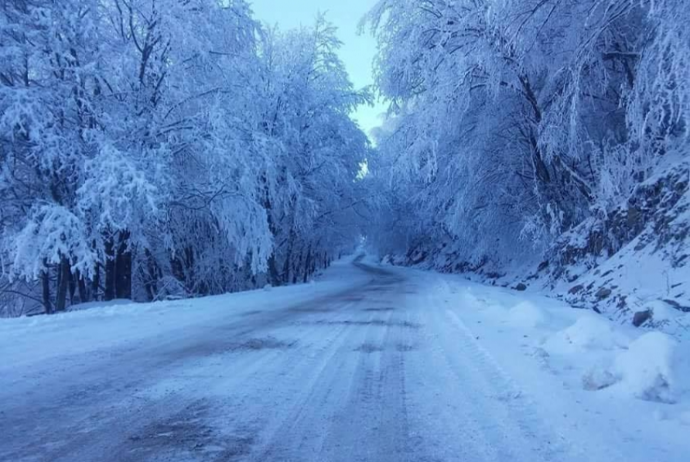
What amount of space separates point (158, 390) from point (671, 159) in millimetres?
11226

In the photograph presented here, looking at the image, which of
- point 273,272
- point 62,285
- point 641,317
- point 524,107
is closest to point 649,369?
point 641,317

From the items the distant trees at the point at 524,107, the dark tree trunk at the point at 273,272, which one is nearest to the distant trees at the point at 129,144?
the dark tree trunk at the point at 273,272

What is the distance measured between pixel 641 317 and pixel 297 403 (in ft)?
17.9

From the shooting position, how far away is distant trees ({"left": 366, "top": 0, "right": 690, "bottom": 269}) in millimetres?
9078

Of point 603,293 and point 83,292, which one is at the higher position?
point 83,292

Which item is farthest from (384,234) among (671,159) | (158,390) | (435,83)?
(158,390)

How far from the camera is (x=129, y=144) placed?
1180 cm

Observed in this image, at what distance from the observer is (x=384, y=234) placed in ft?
136

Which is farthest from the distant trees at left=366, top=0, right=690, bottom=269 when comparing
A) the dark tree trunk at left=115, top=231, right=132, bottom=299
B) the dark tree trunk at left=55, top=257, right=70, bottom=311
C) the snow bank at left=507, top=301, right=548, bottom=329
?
the dark tree trunk at left=55, top=257, right=70, bottom=311

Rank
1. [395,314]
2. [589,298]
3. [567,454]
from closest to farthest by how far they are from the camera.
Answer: [567,454]
[395,314]
[589,298]

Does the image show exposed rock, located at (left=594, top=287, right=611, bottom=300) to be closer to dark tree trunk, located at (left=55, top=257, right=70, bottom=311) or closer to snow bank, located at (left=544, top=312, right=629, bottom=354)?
snow bank, located at (left=544, top=312, right=629, bottom=354)

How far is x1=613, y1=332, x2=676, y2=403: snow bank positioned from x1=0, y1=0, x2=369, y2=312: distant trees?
342 inches

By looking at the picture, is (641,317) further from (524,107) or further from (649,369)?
(524,107)

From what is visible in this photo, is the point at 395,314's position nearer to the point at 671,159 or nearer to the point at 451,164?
the point at 671,159
